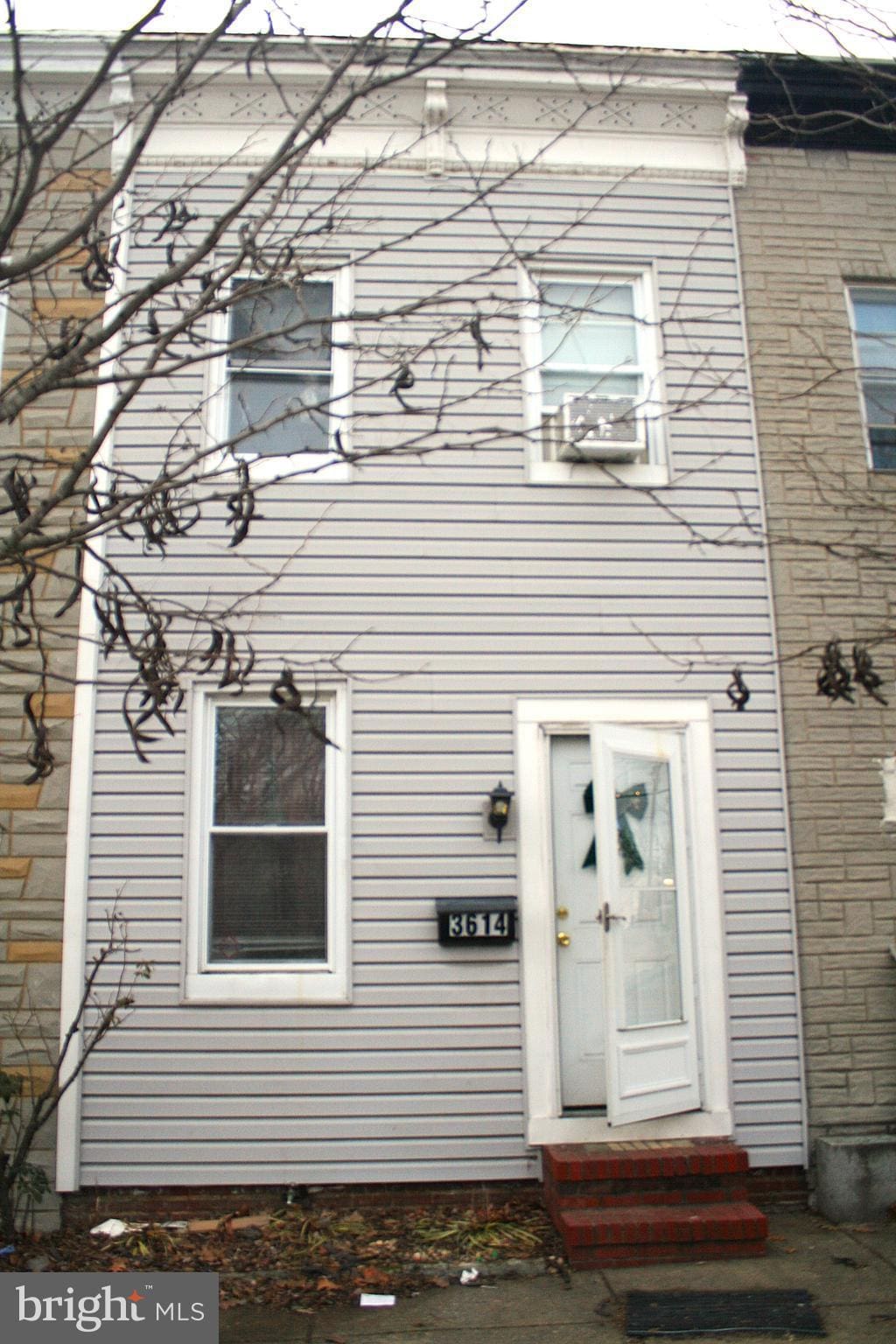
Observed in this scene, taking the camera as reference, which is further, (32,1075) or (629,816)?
(629,816)

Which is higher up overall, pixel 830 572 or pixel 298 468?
pixel 298 468

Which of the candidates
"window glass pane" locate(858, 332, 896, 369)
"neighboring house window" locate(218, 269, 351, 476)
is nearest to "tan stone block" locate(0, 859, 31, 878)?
"neighboring house window" locate(218, 269, 351, 476)

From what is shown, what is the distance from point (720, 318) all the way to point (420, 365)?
2065 mm

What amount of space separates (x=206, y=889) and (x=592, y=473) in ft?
11.7

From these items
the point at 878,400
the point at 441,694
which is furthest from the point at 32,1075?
the point at 878,400

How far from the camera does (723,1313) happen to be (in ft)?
16.6

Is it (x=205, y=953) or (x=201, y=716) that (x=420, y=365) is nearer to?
(x=201, y=716)

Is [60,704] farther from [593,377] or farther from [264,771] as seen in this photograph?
[593,377]

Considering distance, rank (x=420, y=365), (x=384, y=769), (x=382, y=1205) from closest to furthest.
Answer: (x=382, y=1205), (x=384, y=769), (x=420, y=365)

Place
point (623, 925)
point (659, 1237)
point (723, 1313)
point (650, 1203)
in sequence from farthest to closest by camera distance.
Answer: point (623, 925) → point (650, 1203) → point (659, 1237) → point (723, 1313)

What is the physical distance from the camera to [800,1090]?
6664 millimetres

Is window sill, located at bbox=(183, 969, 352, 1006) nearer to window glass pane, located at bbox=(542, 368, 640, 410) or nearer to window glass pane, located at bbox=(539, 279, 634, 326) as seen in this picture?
window glass pane, located at bbox=(542, 368, 640, 410)

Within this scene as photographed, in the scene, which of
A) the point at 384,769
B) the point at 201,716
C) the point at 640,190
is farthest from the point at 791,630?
the point at 201,716

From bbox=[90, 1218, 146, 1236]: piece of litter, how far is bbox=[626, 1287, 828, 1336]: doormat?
2.65 metres
